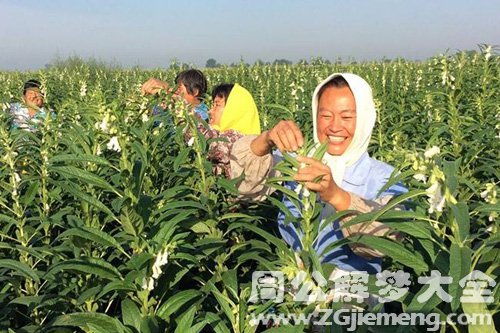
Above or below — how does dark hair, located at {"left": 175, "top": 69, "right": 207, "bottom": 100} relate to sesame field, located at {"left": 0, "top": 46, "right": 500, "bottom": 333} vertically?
above

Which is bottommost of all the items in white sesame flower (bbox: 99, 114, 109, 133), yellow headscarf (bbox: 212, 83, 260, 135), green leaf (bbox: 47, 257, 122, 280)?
green leaf (bbox: 47, 257, 122, 280)

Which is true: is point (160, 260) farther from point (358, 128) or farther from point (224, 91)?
point (224, 91)

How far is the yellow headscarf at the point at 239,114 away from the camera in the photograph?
16.0 feet

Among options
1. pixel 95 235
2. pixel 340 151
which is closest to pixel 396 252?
pixel 340 151

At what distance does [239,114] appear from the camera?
16.2 ft

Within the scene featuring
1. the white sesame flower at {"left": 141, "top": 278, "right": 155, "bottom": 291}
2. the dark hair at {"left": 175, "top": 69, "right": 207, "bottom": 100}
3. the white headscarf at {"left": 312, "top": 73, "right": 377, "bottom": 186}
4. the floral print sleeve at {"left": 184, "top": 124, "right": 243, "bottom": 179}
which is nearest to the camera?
the white sesame flower at {"left": 141, "top": 278, "right": 155, "bottom": 291}

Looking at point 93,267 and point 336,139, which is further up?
point 336,139

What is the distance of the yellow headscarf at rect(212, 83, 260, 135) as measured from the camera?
16.0ft

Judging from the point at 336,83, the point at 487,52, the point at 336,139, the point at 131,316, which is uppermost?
the point at 487,52

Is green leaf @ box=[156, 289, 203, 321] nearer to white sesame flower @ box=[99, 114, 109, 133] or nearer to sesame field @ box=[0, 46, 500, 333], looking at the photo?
sesame field @ box=[0, 46, 500, 333]

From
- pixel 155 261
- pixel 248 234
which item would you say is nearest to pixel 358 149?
pixel 155 261

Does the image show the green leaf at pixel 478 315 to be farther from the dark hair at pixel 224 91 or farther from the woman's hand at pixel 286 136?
the dark hair at pixel 224 91

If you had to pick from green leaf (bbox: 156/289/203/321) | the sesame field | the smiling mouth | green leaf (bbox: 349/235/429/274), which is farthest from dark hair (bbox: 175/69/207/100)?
green leaf (bbox: 349/235/429/274)

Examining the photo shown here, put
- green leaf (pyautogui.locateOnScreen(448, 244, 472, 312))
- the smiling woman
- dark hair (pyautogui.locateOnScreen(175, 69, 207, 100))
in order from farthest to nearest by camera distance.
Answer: dark hair (pyautogui.locateOnScreen(175, 69, 207, 100))
the smiling woman
green leaf (pyautogui.locateOnScreen(448, 244, 472, 312))
